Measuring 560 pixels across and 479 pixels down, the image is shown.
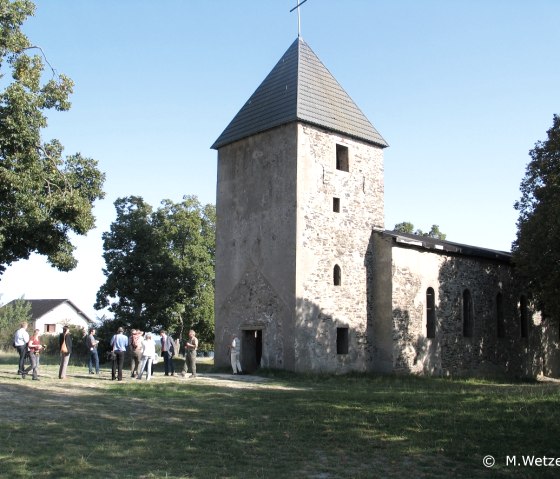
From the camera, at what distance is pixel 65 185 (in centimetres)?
1973

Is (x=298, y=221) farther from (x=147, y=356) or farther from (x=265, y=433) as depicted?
(x=265, y=433)

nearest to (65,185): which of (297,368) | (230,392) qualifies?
(230,392)

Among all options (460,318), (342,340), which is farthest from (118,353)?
(460,318)

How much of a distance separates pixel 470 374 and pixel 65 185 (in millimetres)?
18909

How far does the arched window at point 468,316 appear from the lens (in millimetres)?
27484

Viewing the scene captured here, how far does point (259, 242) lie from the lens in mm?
24797

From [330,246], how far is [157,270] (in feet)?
50.3

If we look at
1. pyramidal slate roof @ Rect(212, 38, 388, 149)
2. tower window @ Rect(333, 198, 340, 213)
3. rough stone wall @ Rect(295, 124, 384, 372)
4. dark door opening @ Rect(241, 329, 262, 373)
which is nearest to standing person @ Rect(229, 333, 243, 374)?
dark door opening @ Rect(241, 329, 262, 373)

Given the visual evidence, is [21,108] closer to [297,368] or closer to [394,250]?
[297,368]

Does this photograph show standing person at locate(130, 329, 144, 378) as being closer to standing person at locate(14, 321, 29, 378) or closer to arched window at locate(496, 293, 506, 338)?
standing person at locate(14, 321, 29, 378)

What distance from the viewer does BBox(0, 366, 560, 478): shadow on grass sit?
27.1 feet

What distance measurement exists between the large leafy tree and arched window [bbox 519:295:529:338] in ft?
60.9

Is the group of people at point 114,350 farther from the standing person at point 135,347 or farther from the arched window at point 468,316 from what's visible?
the arched window at point 468,316

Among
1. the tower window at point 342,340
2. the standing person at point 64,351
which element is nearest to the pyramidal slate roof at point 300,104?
the tower window at point 342,340
